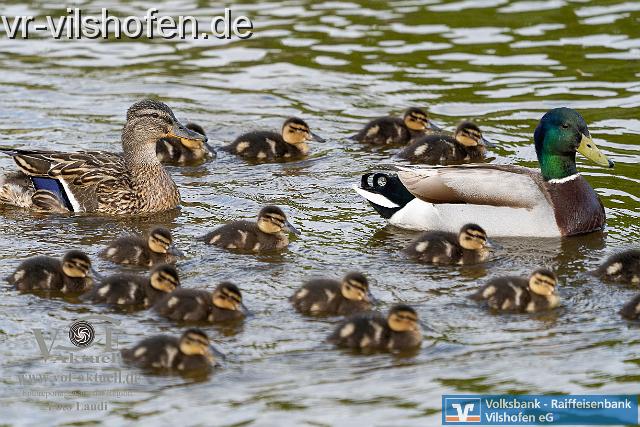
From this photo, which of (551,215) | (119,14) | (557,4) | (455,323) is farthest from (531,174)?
(119,14)

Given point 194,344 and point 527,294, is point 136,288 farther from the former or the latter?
point 527,294

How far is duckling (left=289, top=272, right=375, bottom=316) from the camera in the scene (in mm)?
7691

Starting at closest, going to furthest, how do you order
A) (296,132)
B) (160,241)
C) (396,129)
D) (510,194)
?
(160,241) → (510,194) → (296,132) → (396,129)

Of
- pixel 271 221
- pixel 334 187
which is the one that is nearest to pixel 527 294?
pixel 271 221

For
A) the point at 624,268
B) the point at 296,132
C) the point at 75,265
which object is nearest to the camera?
the point at 75,265

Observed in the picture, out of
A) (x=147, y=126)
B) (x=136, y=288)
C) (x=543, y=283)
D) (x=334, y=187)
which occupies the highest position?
(x=147, y=126)

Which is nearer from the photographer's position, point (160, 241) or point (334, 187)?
point (160, 241)

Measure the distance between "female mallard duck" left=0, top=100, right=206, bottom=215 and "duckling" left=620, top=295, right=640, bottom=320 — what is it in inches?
148

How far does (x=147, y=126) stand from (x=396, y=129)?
2.37 meters

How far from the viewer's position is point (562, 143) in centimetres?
961

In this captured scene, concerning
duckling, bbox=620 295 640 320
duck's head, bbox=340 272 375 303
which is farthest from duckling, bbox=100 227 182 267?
duckling, bbox=620 295 640 320

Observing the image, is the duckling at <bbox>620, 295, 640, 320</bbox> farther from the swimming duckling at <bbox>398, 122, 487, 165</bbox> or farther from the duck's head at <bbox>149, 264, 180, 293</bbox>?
the swimming duckling at <bbox>398, 122, 487, 165</bbox>

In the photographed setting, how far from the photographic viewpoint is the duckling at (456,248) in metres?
8.63

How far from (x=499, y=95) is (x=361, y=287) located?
549 centimetres
